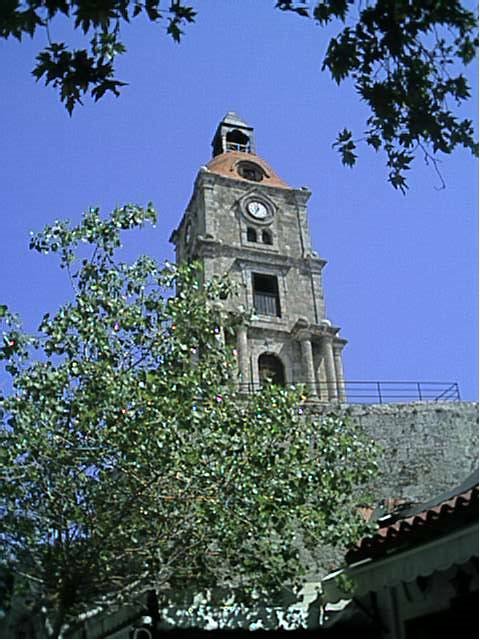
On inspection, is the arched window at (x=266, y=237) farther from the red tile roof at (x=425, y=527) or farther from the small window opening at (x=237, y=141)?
the red tile roof at (x=425, y=527)

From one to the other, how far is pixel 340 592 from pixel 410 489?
21.6 ft

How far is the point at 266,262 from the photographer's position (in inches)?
842

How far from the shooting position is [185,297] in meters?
6.87

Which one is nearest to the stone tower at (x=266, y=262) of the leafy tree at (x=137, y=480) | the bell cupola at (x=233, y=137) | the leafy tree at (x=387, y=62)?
the bell cupola at (x=233, y=137)

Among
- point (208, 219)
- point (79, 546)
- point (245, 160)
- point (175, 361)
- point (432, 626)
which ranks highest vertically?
point (245, 160)

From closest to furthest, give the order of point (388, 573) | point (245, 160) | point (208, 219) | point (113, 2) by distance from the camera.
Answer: point (113, 2), point (388, 573), point (208, 219), point (245, 160)

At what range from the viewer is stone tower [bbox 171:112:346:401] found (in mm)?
19844

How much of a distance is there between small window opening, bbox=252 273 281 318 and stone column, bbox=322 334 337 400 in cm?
159

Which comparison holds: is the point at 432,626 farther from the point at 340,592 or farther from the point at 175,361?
the point at 175,361

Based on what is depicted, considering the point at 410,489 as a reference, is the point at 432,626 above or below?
below

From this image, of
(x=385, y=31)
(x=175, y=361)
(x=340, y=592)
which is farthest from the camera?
(x=175, y=361)

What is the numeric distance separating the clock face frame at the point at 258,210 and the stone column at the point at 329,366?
4.50 meters

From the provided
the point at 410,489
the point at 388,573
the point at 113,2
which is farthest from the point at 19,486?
the point at 410,489

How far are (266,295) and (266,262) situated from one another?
1041 mm
